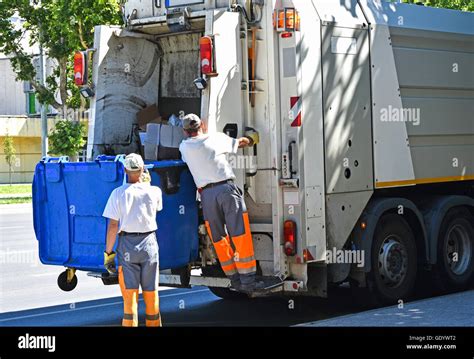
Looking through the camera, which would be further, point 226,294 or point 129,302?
A: point 226,294

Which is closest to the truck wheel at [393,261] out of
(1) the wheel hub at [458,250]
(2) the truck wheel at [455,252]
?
(2) the truck wheel at [455,252]

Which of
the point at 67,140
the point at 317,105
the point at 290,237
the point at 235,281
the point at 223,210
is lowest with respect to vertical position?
the point at 235,281

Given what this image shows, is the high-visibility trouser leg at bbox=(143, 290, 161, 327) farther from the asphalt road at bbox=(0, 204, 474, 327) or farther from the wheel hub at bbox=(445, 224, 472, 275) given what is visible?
the wheel hub at bbox=(445, 224, 472, 275)

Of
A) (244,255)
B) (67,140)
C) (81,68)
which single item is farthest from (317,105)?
(67,140)

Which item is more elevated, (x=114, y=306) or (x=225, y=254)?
(x=225, y=254)

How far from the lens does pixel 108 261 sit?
8.12 meters

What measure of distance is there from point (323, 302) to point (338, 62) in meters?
2.79

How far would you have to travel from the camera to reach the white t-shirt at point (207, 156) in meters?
8.70

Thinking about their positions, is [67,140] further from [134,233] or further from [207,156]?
[134,233]

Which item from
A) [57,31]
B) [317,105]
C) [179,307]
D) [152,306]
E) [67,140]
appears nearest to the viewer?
[152,306]

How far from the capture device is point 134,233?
7.91 metres

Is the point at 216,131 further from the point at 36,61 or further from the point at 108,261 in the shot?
the point at 36,61

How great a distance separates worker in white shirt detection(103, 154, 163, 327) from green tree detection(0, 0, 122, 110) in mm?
20577

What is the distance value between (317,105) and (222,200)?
4.34 feet
